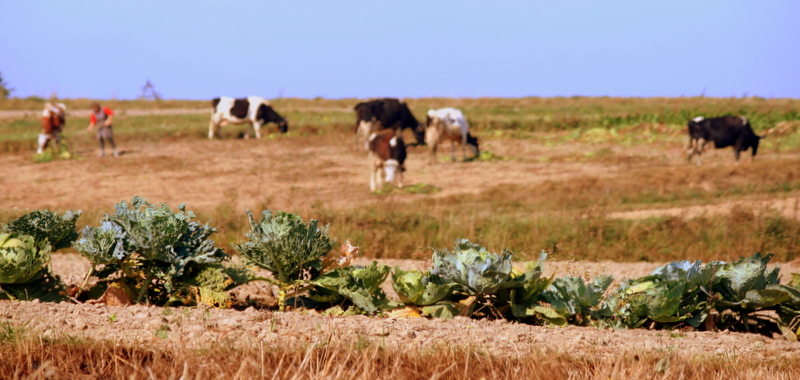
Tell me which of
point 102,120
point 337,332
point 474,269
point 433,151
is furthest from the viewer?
point 433,151

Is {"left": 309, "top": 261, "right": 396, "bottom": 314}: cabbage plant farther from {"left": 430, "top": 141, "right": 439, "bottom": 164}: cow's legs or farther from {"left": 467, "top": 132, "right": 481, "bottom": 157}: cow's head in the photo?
{"left": 467, "top": 132, "right": 481, "bottom": 157}: cow's head

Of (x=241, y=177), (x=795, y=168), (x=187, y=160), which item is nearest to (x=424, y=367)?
(x=795, y=168)

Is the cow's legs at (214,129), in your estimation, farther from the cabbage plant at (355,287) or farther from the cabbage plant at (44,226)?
the cabbage plant at (355,287)

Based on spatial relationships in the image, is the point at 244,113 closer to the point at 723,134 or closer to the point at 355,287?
the point at 723,134

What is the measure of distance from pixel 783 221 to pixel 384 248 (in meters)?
4.81

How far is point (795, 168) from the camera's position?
16500 mm

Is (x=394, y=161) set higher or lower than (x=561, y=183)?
higher

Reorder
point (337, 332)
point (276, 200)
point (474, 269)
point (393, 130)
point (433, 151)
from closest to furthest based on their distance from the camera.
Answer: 1. point (337, 332)
2. point (474, 269)
3. point (276, 200)
4. point (393, 130)
5. point (433, 151)

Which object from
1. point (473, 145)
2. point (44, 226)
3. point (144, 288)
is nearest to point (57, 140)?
point (473, 145)

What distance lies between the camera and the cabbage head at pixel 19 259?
4.68 meters

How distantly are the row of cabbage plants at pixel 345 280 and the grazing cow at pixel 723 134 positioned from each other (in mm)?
18736

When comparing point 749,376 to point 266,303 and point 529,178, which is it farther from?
point 529,178

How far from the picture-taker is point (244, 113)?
93.1 ft

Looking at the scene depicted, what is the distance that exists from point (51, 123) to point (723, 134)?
65.3 ft
